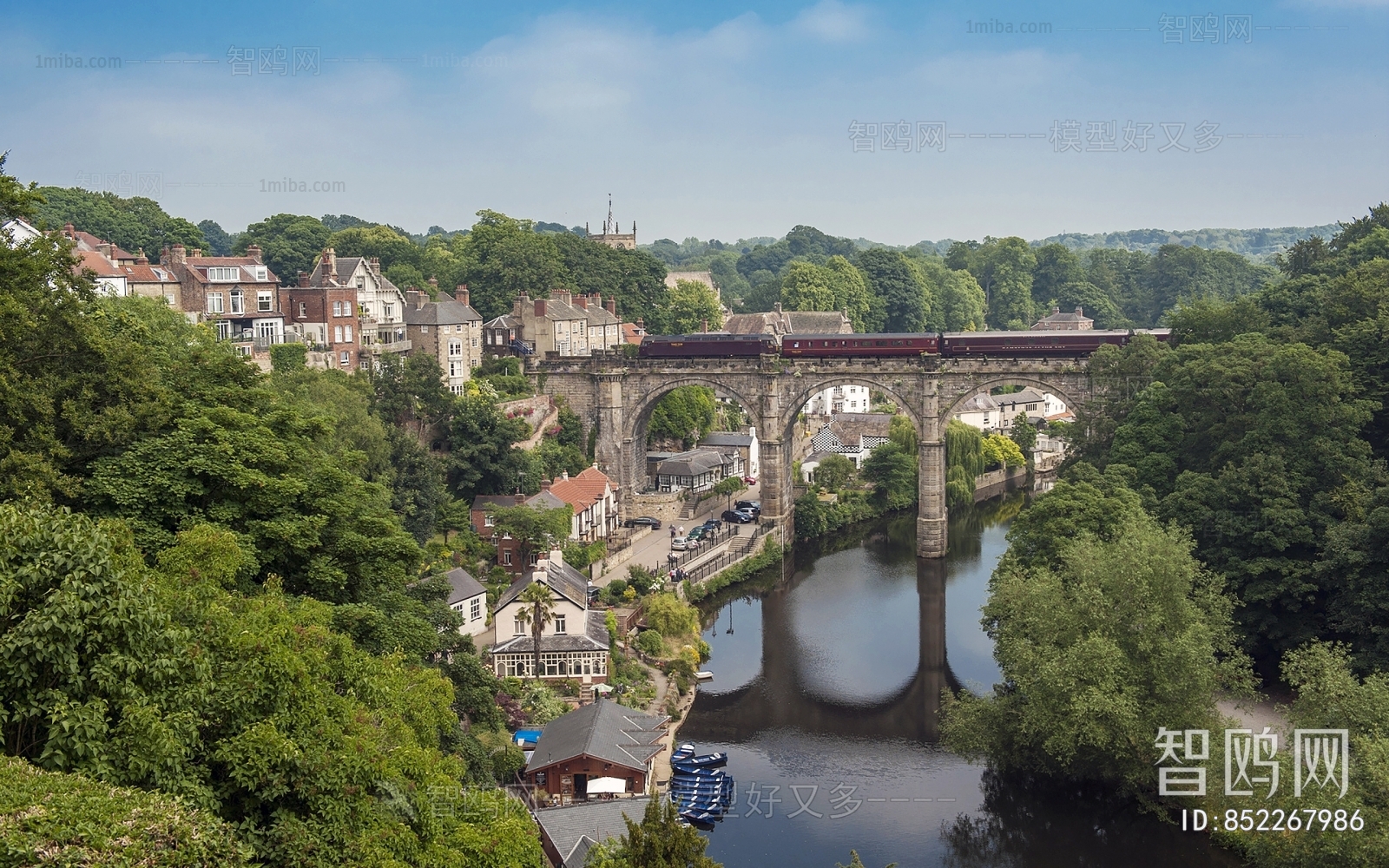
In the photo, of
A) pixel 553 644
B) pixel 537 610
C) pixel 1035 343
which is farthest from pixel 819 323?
pixel 537 610

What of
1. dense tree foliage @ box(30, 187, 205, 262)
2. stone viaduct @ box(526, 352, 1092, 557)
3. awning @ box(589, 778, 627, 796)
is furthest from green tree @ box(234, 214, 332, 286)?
awning @ box(589, 778, 627, 796)

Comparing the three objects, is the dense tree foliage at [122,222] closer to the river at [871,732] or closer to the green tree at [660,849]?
the river at [871,732]

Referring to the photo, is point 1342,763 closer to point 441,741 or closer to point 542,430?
point 441,741

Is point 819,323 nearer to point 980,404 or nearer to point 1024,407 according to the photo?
point 980,404

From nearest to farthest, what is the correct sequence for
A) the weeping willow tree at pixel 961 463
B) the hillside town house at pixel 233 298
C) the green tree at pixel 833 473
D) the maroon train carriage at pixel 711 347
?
1. the hillside town house at pixel 233 298
2. the maroon train carriage at pixel 711 347
3. the weeping willow tree at pixel 961 463
4. the green tree at pixel 833 473

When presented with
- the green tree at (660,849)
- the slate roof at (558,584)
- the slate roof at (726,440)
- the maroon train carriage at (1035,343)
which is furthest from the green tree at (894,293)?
the green tree at (660,849)
